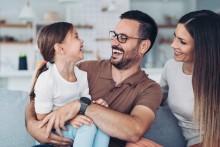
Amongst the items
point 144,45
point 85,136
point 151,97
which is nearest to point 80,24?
point 144,45

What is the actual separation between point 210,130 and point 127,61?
0.57m

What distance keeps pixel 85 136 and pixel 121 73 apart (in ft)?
1.81

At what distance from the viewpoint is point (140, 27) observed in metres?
1.94

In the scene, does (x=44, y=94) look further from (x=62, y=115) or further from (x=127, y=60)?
(x=127, y=60)

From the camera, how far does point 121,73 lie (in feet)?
6.36

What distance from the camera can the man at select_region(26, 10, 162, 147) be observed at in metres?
1.53

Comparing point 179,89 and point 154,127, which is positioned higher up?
point 179,89

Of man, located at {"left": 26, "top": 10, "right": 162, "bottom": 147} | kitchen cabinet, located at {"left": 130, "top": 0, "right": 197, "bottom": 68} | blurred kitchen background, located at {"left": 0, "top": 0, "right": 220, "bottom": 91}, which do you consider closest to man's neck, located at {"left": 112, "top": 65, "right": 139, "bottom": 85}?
man, located at {"left": 26, "top": 10, "right": 162, "bottom": 147}

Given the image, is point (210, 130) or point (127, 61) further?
point (127, 61)

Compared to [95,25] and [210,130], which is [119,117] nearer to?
[210,130]

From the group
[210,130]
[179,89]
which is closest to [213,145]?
[210,130]

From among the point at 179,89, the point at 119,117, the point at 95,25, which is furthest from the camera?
the point at 95,25

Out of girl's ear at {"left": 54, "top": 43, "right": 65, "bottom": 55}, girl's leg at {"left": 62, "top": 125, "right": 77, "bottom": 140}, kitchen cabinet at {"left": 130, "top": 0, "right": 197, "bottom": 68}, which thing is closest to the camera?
girl's leg at {"left": 62, "top": 125, "right": 77, "bottom": 140}

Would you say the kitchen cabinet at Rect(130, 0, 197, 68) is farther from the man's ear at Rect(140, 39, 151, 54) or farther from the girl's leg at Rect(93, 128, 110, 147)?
the girl's leg at Rect(93, 128, 110, 147)
